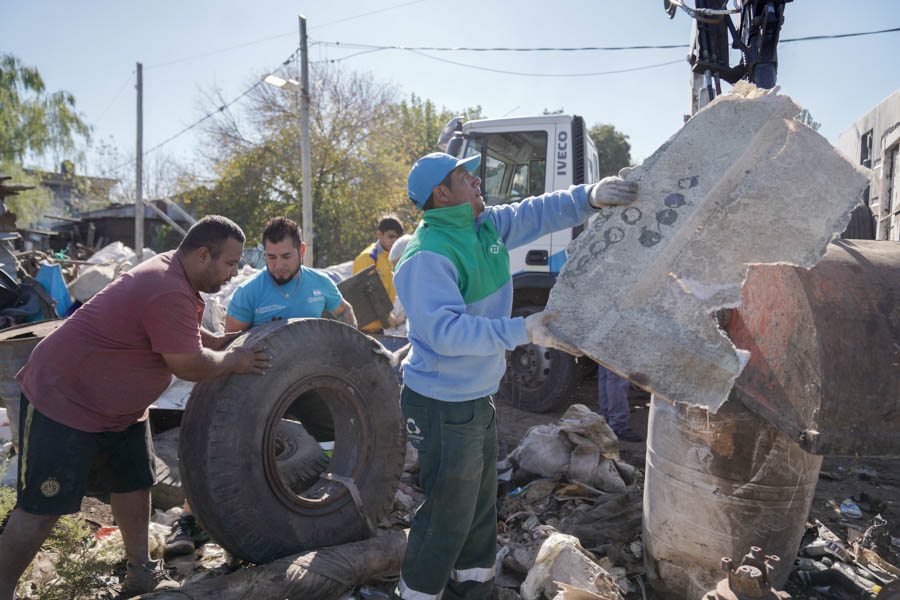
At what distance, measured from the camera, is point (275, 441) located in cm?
324

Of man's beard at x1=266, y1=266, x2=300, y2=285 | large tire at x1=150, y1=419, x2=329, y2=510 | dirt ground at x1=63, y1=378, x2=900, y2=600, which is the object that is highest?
man's beard at x1=266, y1=266, x2=300, y2=285

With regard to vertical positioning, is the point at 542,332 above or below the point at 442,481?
above

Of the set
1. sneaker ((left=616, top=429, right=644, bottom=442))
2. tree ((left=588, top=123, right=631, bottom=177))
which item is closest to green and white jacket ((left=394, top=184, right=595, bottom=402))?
sneaker ((left=616, top=429, right=644, bottom=442))

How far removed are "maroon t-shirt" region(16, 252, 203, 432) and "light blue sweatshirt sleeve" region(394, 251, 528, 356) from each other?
103 cm

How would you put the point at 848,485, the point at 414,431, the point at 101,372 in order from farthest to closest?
the point at 848,485, the point at 101,372, the point at 414,431

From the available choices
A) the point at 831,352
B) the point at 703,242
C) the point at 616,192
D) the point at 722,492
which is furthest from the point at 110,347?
the point at 831,352

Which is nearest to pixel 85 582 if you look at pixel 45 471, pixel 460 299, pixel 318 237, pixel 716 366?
pixel 45 471

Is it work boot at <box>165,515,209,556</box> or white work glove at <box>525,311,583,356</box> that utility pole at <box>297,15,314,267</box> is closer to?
work boot at <box>165,515,209,556</box>

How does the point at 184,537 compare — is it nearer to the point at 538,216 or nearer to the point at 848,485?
the point at 538,216

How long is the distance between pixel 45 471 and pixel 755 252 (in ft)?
9.29

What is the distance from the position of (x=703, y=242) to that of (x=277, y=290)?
249 cm

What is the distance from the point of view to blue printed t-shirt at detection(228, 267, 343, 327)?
11.7ft

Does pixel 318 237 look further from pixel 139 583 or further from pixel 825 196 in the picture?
pixel 825 196

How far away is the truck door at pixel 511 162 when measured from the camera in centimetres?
594
